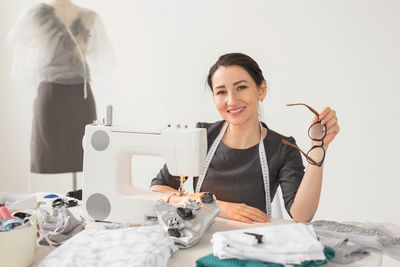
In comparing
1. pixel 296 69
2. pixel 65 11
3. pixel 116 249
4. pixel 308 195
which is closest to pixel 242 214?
pixel 308 195

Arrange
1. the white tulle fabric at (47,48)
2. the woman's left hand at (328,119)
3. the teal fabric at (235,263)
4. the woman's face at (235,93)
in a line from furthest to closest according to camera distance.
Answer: the white tulle fabric at (47,48), the woman's face at (235,93), the woman's left hand at (328,119), the teal fabric at (235,263)

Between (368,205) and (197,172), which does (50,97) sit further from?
(368,205)

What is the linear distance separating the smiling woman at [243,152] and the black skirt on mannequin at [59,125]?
1.40m

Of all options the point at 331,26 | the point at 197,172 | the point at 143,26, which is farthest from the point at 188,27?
the point at 197,172

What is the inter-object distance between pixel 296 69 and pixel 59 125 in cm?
178

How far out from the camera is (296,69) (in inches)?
111

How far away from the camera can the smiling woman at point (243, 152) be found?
1.72 m

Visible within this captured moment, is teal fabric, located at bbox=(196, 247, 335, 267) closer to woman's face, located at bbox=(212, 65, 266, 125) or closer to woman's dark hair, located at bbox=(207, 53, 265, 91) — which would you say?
woman's face, located at bbox=(212, 65, 266, 125)

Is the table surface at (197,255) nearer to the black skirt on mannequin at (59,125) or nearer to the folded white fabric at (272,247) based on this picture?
the folded white fabric at (272,247)

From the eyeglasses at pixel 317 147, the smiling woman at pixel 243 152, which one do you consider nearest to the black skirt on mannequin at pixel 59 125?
the smiling woman at pixel 243 152

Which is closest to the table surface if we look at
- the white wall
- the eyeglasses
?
the eyeglasses

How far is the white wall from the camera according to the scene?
2.62 m

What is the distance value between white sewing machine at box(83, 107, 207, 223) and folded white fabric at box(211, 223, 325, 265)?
40 cm

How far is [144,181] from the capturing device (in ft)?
11.5
